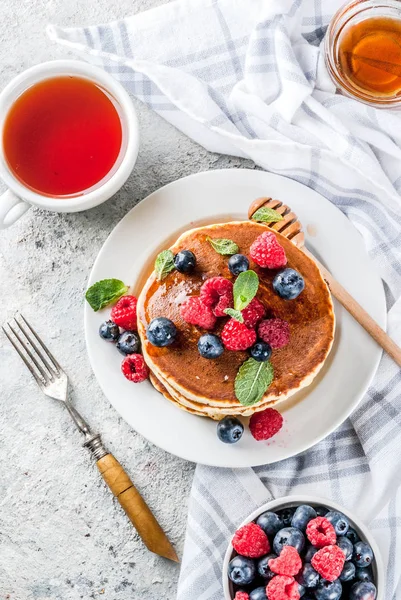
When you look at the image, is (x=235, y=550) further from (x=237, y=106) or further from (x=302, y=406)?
(x=237, y=106)

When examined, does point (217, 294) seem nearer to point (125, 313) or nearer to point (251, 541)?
point (125, 313)

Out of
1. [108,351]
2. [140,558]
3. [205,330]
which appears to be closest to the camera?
[205,330]

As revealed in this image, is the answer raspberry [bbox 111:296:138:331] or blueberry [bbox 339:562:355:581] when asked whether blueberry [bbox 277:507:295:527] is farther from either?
raspberry [bbox 111:296:138:331]

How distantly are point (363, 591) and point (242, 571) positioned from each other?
1.24 ft

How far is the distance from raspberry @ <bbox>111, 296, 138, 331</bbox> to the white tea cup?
34 cm

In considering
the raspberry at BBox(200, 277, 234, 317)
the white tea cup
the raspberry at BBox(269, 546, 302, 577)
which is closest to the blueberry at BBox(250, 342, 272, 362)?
the raspberry at BBox(200, 277, 234, 317)

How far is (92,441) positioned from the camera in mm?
2576

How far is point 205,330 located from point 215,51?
1.03 metres

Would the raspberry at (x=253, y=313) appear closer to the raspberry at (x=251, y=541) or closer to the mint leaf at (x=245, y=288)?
the mint leaf at (x=245, y=288)

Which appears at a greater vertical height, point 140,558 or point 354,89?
point 354,89

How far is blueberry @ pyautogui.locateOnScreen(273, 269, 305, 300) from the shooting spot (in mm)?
2150

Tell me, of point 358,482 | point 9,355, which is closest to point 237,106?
point 9,355

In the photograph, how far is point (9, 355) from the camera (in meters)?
2.63

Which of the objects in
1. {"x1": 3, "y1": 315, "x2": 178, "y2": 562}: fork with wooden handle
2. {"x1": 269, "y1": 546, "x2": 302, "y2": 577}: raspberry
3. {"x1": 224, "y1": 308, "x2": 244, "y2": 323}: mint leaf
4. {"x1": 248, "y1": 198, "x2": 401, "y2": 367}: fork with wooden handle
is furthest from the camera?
{"x1": 3, "y1": 315, "x2": 178, "y2": 562}: fork with wooden handle
